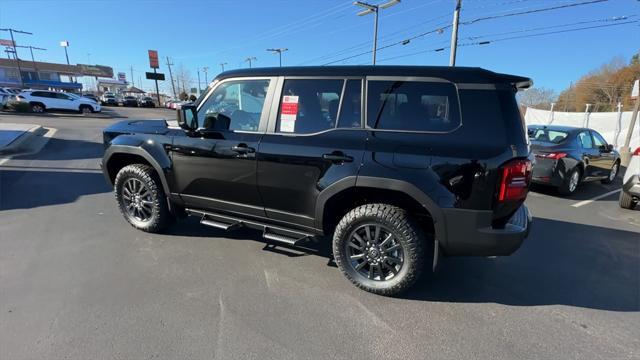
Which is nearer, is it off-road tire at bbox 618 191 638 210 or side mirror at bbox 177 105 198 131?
side mirror at bbox 177 105 198 131

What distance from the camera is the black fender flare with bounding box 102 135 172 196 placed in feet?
12.7

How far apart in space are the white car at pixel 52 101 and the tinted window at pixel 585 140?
1136 inches

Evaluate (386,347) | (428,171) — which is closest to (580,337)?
(386,347)

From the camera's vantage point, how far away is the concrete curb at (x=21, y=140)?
8766mm

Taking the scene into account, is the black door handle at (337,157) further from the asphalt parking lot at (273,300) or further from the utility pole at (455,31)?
the utility pole at (455,31)

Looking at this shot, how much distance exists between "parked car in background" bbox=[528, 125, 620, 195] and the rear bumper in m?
4.88

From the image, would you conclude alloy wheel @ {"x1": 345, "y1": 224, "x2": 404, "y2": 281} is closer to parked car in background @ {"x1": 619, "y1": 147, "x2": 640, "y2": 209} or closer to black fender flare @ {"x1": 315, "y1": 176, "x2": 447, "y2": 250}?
black fender flare @ {"x1": 315, "y1": 176, "x2": 447, "y2": 250}

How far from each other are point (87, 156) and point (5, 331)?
25.3 ft

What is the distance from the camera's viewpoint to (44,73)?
80438 mm

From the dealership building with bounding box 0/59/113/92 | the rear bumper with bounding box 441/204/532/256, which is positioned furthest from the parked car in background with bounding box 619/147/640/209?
the dealership building with bounding box 0/59/113/92

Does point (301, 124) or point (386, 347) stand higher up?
point (301, 124)

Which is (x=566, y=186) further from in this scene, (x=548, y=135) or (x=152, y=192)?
(x=152, y=192)

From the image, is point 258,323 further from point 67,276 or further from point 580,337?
point 580,337

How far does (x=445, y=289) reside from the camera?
3215 mm
